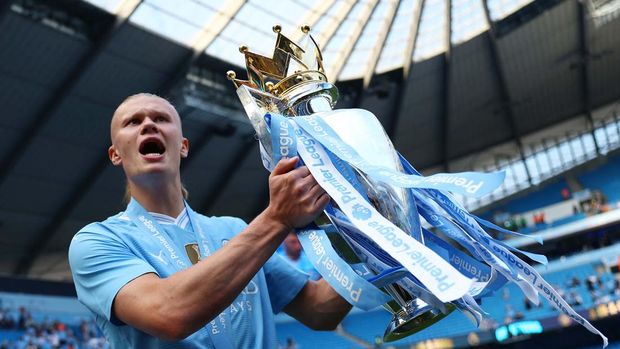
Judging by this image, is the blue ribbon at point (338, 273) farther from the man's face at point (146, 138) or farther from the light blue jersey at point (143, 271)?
the man's face at point (146, 138)

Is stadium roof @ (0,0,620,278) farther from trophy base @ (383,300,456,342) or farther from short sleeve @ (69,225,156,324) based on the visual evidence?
trophy base @ (383,300,456,342)

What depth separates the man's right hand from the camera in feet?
5.29

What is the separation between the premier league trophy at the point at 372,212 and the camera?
160cm

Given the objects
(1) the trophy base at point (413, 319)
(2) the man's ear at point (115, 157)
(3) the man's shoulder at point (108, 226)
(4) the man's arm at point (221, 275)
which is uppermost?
(2) the man's ear at point (115, 157)

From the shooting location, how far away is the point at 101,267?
1.77 metres

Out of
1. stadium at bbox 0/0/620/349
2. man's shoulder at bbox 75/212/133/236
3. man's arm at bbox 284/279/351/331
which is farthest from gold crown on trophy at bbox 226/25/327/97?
stadium at bbox 0/0/620/349

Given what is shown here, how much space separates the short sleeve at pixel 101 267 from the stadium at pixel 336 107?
12.4 metres

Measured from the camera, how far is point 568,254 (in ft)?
95.3

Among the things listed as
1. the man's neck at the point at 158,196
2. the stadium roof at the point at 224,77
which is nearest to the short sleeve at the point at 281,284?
the man's neck at the point at 158,196

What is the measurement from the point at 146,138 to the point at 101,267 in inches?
18.6

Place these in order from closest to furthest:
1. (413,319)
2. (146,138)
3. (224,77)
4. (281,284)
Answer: (413,319) → (146,138) → (281,284) → (224,77)

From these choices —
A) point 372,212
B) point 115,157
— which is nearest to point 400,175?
point 372,212

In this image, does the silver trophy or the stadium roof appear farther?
the stadium roof

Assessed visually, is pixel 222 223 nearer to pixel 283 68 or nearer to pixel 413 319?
pixel 283 68
